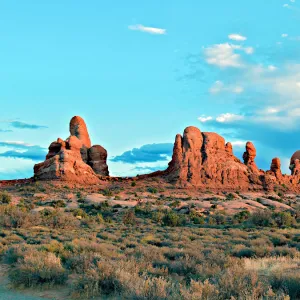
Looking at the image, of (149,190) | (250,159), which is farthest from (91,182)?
(250,159)

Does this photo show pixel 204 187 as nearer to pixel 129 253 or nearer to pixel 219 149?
pixel 219 149

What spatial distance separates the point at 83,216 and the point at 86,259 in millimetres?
23546

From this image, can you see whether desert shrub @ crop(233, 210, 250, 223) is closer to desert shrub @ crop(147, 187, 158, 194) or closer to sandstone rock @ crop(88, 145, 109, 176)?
desert shrub @ crop(147, 187, 158, 194)

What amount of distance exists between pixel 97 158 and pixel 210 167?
16.9m

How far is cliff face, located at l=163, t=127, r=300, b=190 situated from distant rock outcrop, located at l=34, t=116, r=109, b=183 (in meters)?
10.4

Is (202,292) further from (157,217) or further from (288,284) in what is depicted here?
(157,217)

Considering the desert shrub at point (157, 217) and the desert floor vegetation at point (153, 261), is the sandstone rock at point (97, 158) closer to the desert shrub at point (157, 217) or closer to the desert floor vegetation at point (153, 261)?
the desert shrub at point (157, 217)

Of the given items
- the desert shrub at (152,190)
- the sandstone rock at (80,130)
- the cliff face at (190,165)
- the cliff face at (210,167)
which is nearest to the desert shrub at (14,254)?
the desert shrub at (152,190)

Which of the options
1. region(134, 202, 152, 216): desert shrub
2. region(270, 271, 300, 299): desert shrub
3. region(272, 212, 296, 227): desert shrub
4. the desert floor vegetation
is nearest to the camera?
the desert floor vegetation

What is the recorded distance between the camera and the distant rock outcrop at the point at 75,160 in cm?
5475

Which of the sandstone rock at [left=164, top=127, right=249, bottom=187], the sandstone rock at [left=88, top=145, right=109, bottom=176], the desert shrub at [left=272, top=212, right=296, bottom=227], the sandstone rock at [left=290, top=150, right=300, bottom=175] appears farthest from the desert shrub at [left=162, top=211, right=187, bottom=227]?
the sandstone rock at [left=290, top=150, right=300, bottom=175]

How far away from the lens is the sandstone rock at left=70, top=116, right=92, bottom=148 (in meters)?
62.9

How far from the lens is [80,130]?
63.4m

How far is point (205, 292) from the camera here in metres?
8.15
